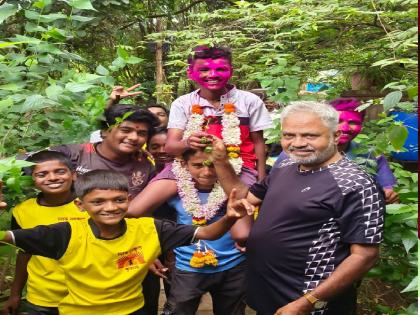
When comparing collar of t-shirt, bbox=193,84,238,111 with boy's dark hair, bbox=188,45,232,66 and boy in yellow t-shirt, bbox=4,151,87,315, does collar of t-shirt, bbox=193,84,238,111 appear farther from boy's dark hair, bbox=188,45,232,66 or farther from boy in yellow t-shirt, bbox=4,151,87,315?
boy in yellow t-shirt, bbox=4,151,87,315

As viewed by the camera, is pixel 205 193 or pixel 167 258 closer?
pixel 205 193

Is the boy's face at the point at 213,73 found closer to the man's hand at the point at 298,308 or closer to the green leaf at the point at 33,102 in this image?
the green leaf at the point at 33,102

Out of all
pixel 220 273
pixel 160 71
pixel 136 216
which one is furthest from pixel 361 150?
pixel 160 71

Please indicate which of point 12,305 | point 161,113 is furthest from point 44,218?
point 161,113

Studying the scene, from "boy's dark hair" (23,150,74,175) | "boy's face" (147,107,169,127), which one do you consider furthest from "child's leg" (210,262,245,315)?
"boy's face" (147,107,169,127)

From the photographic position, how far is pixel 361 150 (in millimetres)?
3086

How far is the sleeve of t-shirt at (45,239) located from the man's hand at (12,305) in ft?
2.06

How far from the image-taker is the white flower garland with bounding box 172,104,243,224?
3066 millimetres

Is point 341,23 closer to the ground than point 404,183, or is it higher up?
higher up

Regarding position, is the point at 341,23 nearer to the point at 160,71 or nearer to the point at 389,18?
the point at 389,18

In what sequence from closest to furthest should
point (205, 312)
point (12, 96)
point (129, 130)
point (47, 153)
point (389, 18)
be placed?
point (12, 96) → point (47, 153) → point (129, 130) → point (389, 18) → point (205, 312)

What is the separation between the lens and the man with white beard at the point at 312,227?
2242mm

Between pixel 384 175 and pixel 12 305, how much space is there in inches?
90.3

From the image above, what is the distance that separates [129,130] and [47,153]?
0.53 m
